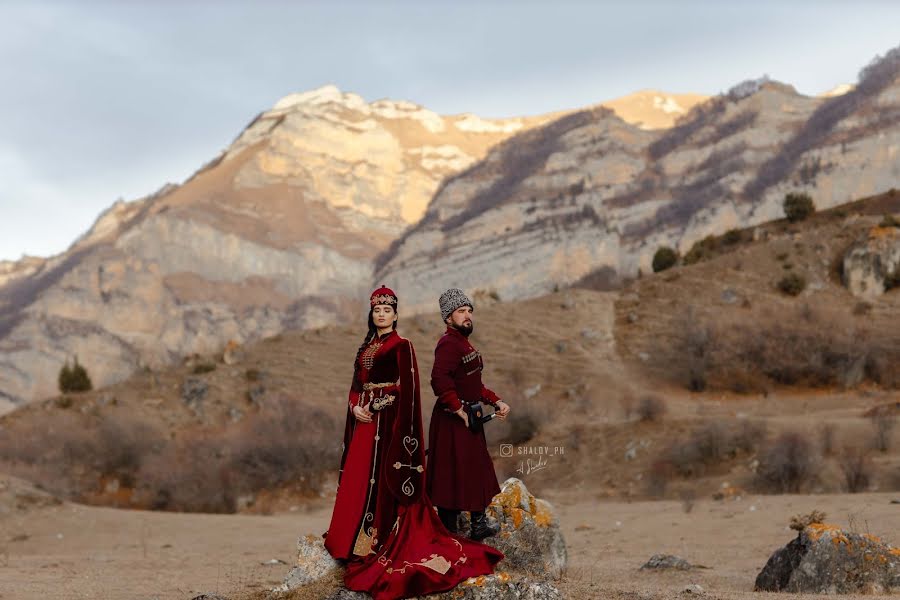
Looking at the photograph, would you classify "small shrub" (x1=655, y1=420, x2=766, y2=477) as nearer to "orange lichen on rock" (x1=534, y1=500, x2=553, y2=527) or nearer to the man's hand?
"orange lichen on rock" (x1=534, y1=500, x2=553, y2=527)

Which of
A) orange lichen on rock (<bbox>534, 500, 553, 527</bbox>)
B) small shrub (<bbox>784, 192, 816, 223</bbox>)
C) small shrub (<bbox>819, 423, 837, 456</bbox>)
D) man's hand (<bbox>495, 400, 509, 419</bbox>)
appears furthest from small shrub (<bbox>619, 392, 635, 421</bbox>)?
small shrub (<bbox>784, 192, 816, 223</bbox>)

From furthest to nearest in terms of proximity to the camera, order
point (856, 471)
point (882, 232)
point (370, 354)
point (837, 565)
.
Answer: point (882, 232) < point (856, 471) < point (837, 565) < point (370, 354)

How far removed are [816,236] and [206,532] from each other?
3048cm

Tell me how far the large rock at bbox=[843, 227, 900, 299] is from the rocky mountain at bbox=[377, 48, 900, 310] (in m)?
24.9

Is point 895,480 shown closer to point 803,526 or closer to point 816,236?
point 803,526

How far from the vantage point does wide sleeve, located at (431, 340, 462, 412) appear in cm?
642

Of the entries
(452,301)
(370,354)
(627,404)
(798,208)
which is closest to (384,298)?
(370,354)

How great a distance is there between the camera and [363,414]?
20.6 feet

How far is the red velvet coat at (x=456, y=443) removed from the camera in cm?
641

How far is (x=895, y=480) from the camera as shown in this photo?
1609 cm

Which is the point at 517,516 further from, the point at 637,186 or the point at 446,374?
the point at 637,186

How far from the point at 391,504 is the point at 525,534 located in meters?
1.59

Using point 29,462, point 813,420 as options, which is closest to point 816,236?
point 813,420

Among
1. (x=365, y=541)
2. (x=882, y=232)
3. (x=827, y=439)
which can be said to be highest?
(x=882, y=232)
